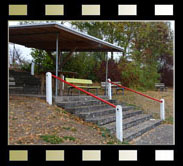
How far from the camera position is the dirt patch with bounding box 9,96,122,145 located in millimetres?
5098

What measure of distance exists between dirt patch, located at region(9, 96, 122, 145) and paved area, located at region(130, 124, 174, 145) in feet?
3.04

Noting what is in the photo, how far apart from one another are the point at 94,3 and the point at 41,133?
10.8 feet

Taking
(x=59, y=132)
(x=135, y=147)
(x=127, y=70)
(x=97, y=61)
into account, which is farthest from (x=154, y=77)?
(x=135, y=147)

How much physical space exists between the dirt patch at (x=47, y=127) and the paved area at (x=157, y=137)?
36.5 inches

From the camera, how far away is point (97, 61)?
16844mm

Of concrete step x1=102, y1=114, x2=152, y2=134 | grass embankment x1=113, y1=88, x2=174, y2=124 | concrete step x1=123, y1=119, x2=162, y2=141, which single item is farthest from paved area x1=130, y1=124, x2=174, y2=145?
grass embankment x1=113, y1=88, x2=174, y2=124

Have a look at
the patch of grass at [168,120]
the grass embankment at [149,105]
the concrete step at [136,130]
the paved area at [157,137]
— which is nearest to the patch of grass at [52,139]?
the concrete step at [136,130]

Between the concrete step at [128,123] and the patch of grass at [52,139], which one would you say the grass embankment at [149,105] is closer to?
the concrete step at [128,123]

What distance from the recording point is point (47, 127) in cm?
579

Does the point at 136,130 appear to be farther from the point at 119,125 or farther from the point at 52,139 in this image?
the point at 52,139

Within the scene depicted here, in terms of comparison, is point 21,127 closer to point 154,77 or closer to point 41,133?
point 41,133

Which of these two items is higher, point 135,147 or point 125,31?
point 125,31

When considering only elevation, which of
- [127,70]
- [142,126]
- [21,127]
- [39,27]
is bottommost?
[142,126]

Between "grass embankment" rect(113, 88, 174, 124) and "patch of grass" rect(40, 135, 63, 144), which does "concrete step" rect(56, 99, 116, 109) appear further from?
"grass embankment" rect(113, 88, 174, 124)
